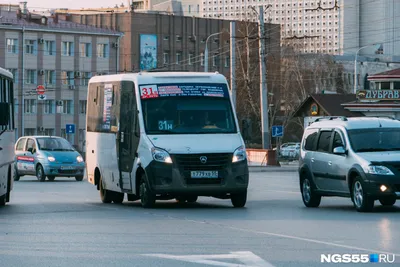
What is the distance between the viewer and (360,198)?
68.3 feet

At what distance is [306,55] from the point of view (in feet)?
442

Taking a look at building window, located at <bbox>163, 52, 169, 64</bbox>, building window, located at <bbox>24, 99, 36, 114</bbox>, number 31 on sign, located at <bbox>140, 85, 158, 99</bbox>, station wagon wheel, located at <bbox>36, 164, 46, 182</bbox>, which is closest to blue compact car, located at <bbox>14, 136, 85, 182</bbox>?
station wagon wheel, located at <bbox>36, 164, 46, 182</bbox>

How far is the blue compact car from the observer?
138ft

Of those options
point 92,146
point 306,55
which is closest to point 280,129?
point 92,146

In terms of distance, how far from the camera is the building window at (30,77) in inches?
4321

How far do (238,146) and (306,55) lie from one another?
114 metres

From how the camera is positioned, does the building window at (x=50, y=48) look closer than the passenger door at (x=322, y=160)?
No

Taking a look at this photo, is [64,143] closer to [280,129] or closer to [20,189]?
[20,189]

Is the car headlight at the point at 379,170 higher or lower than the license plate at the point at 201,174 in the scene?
higher

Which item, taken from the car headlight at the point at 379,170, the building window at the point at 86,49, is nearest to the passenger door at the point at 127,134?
the car headlight at the point at 379,170

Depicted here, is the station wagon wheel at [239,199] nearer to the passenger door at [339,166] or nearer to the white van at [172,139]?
the white van at [172,139]

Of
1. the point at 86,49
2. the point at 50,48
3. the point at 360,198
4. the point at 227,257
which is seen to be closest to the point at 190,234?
the point at 227,257

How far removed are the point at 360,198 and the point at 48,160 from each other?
74.2 ft

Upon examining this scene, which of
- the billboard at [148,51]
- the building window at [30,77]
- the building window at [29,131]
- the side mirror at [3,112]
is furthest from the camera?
the billboard at [148,51]
